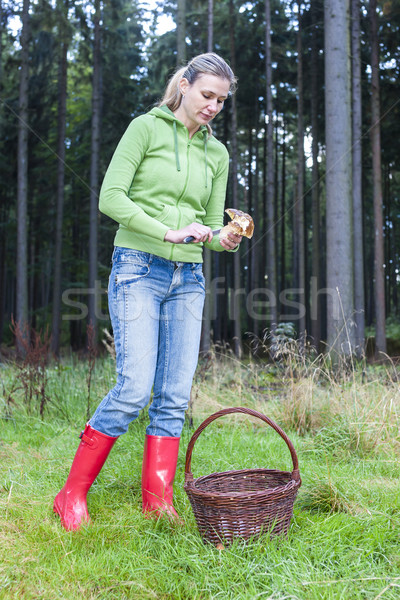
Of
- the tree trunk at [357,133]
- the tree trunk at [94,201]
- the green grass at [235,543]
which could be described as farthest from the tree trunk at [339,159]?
the tree trunk at [94,201]

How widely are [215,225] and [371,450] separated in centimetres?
177

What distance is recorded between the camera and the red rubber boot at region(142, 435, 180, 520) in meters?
2.39

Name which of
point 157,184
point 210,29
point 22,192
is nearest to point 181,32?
point 210,29

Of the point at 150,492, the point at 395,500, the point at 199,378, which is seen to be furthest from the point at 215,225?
the point at 199,378

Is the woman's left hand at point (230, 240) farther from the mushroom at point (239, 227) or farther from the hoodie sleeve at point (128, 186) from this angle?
the hoodie sleeve at point (128, 186)

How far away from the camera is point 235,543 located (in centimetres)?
200

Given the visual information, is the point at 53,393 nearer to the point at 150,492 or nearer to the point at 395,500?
the point at 150,492

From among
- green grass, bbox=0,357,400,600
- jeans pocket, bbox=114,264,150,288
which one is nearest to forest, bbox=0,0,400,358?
green grass, bbox=0,357,400,600

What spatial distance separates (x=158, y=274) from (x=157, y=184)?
40 cm

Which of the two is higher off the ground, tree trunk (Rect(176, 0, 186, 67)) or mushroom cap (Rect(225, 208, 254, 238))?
tree trunk (Rect(176, 0, 186, 67))

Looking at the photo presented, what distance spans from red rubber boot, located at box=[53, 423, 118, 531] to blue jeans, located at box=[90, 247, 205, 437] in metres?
0.05

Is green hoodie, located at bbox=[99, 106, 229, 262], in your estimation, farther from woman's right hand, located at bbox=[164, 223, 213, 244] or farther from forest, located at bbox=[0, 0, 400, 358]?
forest, located at bbox=[0, 0, 400, 358]

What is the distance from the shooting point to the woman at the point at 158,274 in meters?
2.26

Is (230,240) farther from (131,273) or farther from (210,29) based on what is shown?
(210,29)
